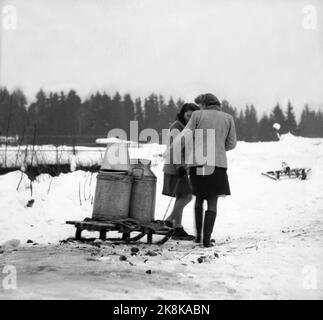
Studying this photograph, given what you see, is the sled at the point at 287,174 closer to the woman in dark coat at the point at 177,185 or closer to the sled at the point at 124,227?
the woman in dark coat at the point at 177,185

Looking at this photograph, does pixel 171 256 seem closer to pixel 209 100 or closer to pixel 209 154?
pixel 209 154

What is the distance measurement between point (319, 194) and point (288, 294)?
6355mm

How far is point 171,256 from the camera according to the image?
4.61m

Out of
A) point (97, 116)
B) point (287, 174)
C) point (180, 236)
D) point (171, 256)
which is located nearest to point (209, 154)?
point (180, 236)

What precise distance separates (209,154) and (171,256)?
142 centimetres

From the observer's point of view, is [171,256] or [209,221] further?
[209,221]

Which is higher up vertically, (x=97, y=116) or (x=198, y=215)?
(x=97, y=116)

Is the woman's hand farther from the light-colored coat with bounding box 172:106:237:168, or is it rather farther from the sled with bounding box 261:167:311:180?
the sled with bounding box 261:167:311:180

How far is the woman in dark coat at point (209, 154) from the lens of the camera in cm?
543

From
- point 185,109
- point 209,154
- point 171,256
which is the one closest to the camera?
point 171,256

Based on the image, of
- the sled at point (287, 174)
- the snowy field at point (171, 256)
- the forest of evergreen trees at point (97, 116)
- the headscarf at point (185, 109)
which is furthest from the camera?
the forest of evergreen trees at point (97, 116)

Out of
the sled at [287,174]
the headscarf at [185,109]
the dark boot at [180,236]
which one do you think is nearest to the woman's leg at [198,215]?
the dark boot at [180,236]

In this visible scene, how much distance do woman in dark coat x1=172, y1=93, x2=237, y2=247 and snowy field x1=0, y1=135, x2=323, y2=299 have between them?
51 cm
